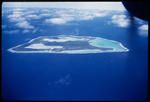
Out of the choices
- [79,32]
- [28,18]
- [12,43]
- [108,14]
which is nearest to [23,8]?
[28,18]

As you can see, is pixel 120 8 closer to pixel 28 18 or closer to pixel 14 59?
pixel 28 18

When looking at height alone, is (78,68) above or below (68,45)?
below

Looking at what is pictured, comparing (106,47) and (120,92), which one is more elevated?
(106,47)
